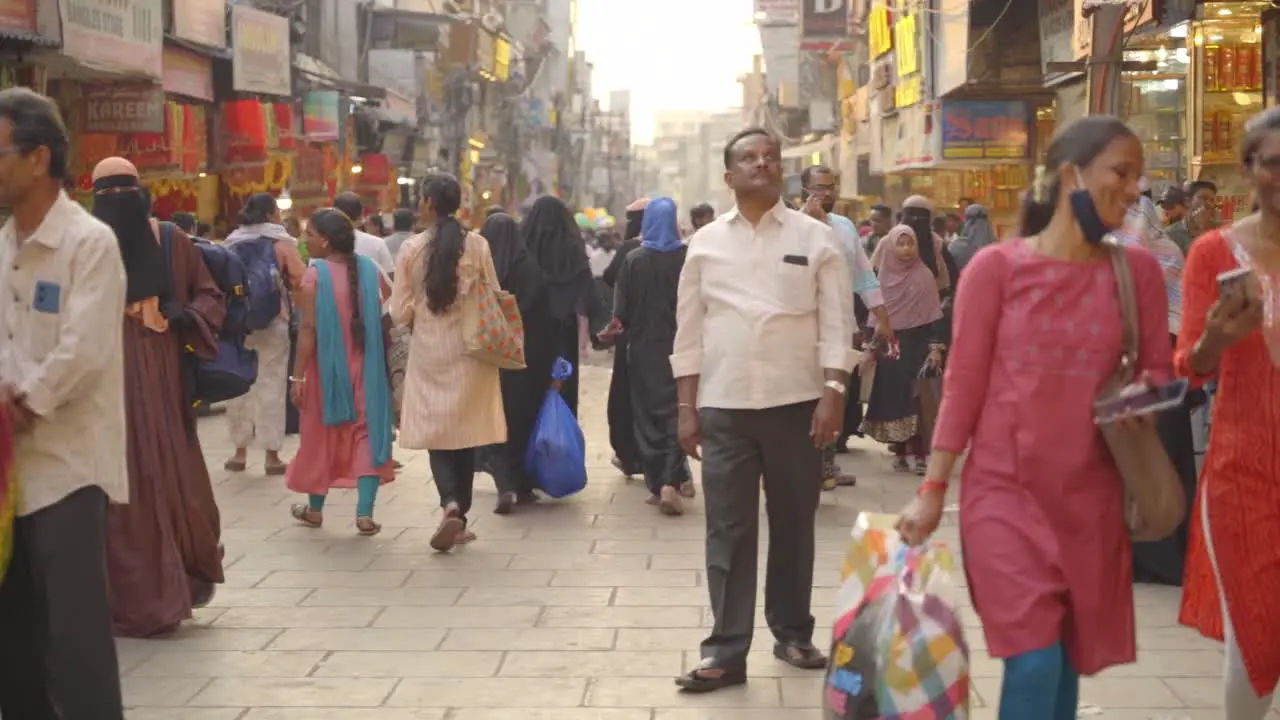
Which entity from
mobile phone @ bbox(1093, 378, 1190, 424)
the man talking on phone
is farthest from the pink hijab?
mobile phone @ bbox(1093, 378, 1190, 424)

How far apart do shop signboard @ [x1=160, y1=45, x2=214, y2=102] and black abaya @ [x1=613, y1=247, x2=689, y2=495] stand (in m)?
9.53

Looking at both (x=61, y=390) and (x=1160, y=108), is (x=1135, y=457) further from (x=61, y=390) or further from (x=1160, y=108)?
(x=1160, y=108)

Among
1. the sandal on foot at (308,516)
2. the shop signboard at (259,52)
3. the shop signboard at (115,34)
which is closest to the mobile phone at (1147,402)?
the sandal on foot at (308,516)

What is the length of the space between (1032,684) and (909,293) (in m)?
7.96

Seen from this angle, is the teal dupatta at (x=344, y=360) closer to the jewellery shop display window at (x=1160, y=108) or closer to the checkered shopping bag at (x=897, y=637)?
the checkered shopping bag at (x=897, y=637)

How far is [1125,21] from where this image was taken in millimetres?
12188

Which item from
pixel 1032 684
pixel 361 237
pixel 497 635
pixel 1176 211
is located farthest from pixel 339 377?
pixel 1032 684

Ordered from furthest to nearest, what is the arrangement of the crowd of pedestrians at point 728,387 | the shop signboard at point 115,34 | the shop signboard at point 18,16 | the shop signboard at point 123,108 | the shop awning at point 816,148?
the shop awning at point 816,148 < the shop signboard at point 123,108 < the shop signboard at point 115,34 < the shop signboard at point 18,16 < the crowd of pedestrians at point 728,387

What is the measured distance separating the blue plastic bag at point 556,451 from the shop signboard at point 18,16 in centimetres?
479

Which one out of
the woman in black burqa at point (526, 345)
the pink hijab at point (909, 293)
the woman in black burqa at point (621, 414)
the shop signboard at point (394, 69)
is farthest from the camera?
the shop signboard at point (394, 69)

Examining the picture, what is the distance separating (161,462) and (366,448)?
7.87 feet

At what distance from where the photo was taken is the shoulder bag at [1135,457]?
4.02 m

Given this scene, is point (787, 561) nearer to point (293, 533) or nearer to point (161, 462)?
point (161, 462)

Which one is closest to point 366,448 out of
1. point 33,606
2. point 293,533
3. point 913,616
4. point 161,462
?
point 293,533
